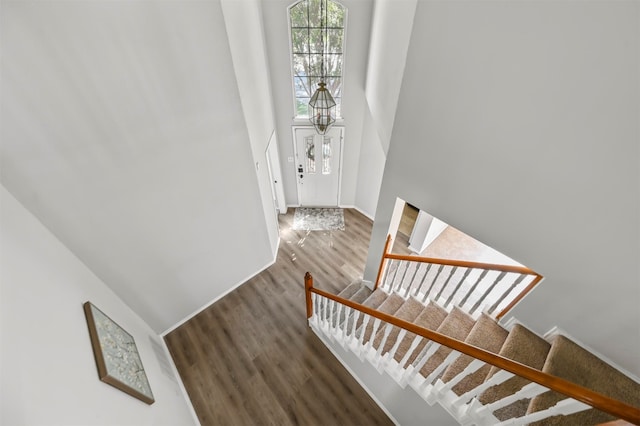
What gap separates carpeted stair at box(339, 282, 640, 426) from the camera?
1.54 metres

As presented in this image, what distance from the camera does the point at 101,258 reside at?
2273 mm

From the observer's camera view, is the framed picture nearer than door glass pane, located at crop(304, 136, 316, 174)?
Yes

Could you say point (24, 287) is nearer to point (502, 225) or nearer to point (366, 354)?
point (366, 354)

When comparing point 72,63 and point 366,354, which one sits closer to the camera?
point 72,63

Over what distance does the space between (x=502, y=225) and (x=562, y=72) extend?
3.28ft

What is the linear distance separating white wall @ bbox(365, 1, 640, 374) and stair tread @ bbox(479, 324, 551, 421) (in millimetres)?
129

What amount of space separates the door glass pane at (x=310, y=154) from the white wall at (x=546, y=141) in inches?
112

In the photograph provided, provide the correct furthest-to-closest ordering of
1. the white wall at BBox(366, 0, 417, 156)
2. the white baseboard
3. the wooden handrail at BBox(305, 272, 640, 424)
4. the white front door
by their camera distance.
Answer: the white front door
the white baseboard
the white wall at BBox(366, 0, 417, 156)
the wooden handrail at BBox(305, 272, 640, 424)

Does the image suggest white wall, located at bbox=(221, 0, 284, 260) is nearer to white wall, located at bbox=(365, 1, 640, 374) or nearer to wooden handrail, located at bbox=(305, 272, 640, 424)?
white wall, located at bbox=(365, 1, 640, 374)

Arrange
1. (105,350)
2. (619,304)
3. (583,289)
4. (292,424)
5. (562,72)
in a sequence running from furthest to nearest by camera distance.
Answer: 1. (292,424)
2. (105,350)
3. (583,289)
4. (619,304)
5. (562,72)

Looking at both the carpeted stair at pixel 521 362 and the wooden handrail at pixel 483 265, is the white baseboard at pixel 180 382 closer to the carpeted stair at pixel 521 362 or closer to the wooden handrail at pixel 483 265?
the carpeted stair at pixel 521 362

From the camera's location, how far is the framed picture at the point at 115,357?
1676 millimetres

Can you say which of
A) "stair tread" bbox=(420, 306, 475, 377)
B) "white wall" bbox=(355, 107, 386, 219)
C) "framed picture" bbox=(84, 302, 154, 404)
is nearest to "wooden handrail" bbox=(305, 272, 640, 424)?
"stair tread" bbox=(420, 306, 475, 377)

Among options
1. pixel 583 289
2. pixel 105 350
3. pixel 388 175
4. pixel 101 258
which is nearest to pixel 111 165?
pixel 101 258
